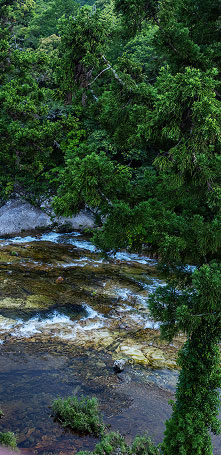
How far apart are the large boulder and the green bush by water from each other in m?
15.4

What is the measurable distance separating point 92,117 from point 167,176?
17.3 meters

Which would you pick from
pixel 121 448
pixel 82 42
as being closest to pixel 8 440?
pixel 121 448

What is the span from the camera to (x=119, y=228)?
4.82 m

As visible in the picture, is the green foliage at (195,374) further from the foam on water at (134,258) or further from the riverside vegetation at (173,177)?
the foam on water at (134,258)

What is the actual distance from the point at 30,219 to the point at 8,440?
16.4 m

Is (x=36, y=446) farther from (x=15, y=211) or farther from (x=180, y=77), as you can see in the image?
(x=15, y=211)

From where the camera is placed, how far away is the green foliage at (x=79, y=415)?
5.48m

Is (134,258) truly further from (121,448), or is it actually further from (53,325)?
(121,448)

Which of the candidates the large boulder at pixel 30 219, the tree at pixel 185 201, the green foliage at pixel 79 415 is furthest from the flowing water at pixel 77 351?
the large boulder at pixel 30 219

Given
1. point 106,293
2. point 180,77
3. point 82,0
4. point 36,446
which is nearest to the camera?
point 180,77

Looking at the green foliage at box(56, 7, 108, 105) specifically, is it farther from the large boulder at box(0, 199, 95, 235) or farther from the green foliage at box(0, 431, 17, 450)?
the large boulder at box(0, 199, 95, 235)

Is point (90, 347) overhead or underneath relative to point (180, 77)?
underneath

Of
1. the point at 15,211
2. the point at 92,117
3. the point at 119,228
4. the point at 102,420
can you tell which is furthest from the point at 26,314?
the point at 92,117

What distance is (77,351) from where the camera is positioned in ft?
26.1
